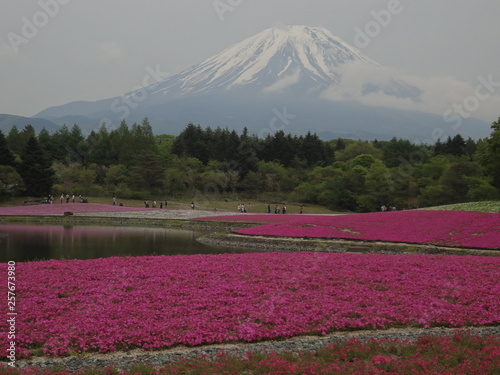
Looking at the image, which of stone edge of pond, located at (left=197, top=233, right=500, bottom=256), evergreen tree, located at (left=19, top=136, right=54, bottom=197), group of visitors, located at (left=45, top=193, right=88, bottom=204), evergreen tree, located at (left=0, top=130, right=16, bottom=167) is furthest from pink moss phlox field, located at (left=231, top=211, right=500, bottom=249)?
evergreen tree, located at (left=0, top=130, right=16, bottom=167)

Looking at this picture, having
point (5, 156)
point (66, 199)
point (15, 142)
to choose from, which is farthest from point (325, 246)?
point (15, 142)

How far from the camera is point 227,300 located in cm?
1345

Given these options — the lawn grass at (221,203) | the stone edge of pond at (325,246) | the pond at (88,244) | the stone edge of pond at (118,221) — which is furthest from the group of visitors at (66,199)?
the stone edge of pond at (325,246)

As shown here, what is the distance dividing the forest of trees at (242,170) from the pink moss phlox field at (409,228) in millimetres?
20137

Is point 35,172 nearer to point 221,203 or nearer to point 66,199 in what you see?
point 66,199

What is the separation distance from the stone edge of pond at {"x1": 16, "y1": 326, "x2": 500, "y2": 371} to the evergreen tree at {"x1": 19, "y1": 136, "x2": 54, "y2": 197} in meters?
61.2

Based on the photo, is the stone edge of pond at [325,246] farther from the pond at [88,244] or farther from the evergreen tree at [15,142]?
the evergreen tree at [15,142]

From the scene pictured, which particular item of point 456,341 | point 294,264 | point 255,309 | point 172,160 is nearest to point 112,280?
point 255,309

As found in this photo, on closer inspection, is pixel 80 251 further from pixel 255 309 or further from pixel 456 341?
pixel 456 341

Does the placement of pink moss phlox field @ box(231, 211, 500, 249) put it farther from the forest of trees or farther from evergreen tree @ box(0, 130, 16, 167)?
evergreen tree @ box(0, 130, 16, 167)

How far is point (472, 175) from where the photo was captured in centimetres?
6925

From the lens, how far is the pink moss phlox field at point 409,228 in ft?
95.8

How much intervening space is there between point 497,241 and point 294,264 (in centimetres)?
1500

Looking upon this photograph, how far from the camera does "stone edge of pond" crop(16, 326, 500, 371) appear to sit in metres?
9.40
